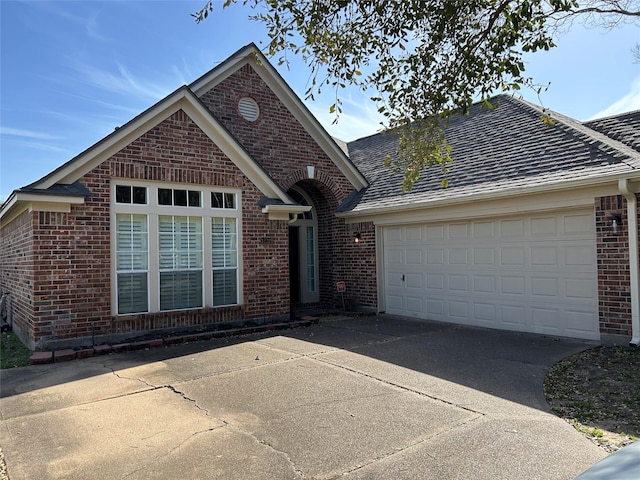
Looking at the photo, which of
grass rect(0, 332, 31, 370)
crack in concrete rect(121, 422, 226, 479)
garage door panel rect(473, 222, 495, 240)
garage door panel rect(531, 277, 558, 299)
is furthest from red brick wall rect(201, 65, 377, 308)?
crack in concrete rect(121, 422, 226, 479)

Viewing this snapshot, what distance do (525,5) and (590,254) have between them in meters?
5.31

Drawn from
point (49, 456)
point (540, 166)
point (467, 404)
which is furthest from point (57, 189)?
point (540, 166)

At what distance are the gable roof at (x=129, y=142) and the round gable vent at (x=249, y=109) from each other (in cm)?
245

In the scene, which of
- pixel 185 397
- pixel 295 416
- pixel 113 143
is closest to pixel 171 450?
pixel 295 416

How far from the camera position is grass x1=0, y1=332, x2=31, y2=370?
24.5ft

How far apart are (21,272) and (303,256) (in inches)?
294

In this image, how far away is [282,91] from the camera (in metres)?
12.7

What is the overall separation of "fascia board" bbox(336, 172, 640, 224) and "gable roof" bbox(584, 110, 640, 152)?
4.81 ft

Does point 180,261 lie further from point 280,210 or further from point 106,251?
point 280,210

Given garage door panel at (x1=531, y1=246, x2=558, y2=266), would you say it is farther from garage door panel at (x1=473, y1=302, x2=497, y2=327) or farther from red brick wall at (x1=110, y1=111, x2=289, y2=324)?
red brick wall at (x1=110, y1=111, x2=289, y2=324)

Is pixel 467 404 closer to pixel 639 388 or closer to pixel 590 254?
pixel 639 388

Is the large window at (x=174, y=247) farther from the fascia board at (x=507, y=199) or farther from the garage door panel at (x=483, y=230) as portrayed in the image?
the garage door panel at (x=483, y=230)

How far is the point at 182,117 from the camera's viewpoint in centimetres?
951

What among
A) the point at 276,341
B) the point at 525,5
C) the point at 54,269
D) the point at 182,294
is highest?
the point at 525,5
